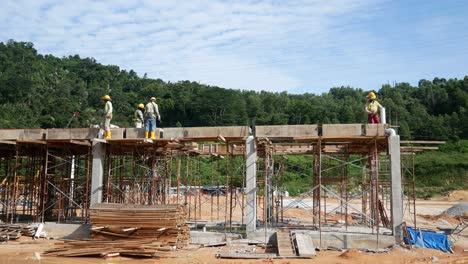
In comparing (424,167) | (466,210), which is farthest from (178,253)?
(424,167)

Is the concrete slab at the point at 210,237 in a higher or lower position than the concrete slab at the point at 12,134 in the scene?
lower

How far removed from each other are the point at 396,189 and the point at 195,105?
229 feet

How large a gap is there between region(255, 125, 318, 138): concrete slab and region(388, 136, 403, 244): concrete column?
241cm

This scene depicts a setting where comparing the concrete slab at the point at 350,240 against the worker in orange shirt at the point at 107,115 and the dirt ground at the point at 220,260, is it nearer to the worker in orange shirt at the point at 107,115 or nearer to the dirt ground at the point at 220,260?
the dirt ground at the point at 220,260

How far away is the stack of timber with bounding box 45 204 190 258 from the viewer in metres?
13.8

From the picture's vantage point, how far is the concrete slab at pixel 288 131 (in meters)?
15.0

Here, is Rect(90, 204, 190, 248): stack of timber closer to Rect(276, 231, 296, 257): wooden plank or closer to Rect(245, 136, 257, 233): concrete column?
Rect(245, 136, 257, 233): concrete column

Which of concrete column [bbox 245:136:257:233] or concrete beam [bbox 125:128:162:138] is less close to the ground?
concrete beam [bbox 125:128:162:138]

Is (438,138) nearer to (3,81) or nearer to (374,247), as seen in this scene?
(374,247)

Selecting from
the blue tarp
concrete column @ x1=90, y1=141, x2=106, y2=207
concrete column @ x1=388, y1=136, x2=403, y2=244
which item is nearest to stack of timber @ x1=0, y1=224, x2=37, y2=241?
concrete column @ x1=90, y1=141, x2=106, y2=207

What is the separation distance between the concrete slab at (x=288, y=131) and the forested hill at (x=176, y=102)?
1663 inches

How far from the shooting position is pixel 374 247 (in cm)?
1399

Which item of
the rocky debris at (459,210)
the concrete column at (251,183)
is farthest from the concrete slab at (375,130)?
the rocky debris at (459,210)

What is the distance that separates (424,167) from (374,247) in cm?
3551
